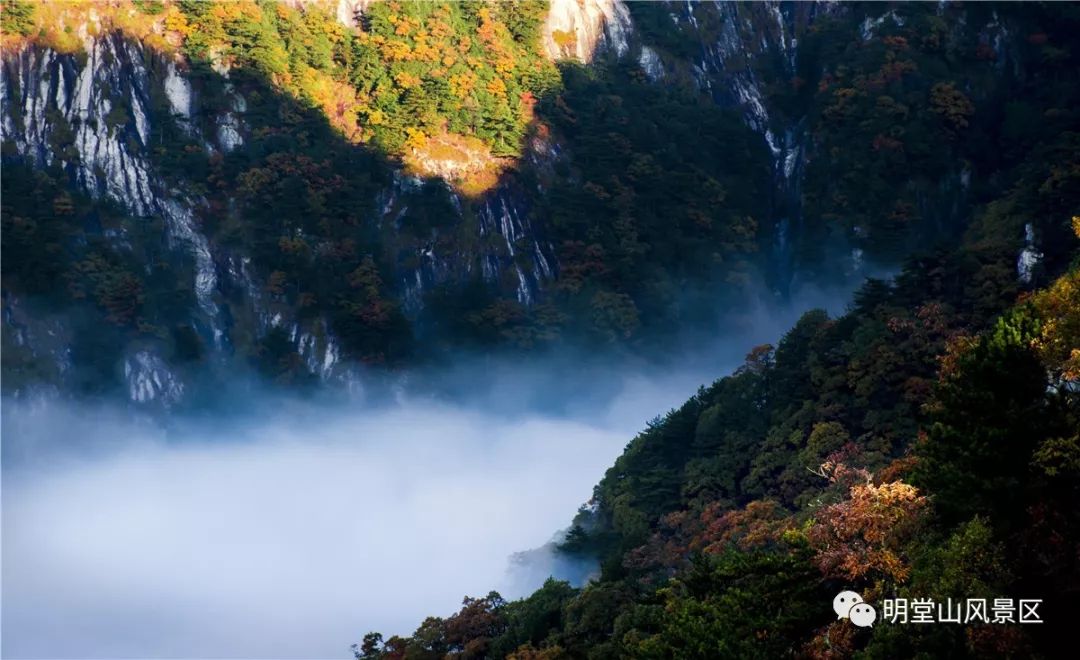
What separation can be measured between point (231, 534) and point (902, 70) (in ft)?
162

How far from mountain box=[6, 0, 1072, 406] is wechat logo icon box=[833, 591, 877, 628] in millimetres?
55838

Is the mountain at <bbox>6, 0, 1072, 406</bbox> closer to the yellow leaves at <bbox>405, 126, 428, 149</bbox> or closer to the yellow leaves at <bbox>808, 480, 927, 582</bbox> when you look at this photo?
the yellow leaves at <bbox>405, 126, 428, 149</bbox>

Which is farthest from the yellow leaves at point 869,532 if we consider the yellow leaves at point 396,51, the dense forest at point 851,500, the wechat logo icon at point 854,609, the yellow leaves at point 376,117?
the yellow leaves at point 396,51

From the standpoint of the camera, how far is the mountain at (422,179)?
8444cm

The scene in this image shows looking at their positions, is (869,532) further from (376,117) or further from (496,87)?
(496,87)

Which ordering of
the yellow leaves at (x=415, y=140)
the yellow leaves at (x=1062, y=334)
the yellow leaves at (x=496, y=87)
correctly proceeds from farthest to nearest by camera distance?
the yellow leaves at (x=496, y=87) → the yellow leaves at (x=415, y=140) → the yellow leaves at (x=1062, y=334)

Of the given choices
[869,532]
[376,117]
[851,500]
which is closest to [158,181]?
[376,117]

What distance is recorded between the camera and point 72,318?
8188cm

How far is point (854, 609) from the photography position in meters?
30.9

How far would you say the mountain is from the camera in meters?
84.4

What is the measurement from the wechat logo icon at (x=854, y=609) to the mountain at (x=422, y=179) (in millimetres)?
55838

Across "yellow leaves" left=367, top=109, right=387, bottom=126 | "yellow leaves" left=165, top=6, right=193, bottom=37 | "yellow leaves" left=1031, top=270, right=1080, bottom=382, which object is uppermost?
"yellow leaves" left=165, top=6, right=193, bottom=37

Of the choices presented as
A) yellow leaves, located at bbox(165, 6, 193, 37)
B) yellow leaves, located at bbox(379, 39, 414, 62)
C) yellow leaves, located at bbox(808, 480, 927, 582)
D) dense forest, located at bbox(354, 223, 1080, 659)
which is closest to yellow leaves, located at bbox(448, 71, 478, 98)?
yellow leaves, located at bbox(379, 39, 414, 62)

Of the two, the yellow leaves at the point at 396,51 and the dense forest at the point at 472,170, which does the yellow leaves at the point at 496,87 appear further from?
the yellow leaves at the point at 396,51
